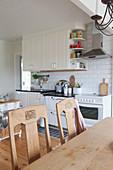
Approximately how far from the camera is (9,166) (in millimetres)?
2195

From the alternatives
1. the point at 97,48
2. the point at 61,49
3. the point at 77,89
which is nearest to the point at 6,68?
the point at 61,49

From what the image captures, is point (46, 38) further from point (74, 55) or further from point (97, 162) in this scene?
point (97, 162)

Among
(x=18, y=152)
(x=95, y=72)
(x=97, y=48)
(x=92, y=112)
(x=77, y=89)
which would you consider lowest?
(x=18, y=152)

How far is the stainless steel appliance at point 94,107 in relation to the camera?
321 centimetres

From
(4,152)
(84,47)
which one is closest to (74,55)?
(84,47)

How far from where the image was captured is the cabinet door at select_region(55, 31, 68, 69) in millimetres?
3859

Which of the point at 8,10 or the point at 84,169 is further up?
the point at 8,10

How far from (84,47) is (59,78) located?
1.11 metres

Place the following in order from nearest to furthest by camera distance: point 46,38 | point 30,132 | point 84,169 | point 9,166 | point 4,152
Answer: point 84,169 < point 30,132 < point 9,166 < point 4,152 < point 46,38

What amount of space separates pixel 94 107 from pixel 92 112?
0.42 feet

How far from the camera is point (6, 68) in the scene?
5.48m

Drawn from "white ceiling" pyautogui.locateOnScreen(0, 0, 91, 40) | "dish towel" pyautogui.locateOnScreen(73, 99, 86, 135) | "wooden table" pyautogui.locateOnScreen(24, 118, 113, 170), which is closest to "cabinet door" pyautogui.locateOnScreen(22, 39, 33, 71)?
"white ceiling" pyautogui.locateOnScreen(0, 0, 91, 40)

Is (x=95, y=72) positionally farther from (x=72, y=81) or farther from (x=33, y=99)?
(x=33, y=99)

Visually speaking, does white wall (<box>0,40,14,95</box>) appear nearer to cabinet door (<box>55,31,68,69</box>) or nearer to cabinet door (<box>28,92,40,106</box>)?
cabinet door (<box>28,92,40,106</box>)
